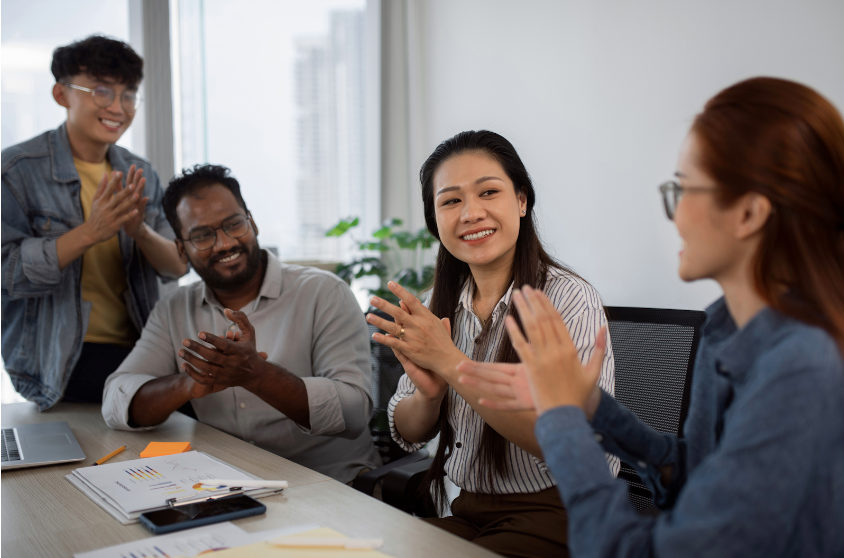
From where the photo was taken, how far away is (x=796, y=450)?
2.05 ft

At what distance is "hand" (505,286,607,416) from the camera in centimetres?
82

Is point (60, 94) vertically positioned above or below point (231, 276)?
above

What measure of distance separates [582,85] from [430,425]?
2.11m

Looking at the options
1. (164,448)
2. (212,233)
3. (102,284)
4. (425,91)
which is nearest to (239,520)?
(164,448)

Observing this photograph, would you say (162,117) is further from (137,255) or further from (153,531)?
(153,531)

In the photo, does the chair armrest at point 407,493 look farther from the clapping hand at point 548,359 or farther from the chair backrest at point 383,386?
the clapping hand at point 548,359

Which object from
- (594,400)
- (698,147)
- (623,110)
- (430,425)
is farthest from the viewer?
(623,110)

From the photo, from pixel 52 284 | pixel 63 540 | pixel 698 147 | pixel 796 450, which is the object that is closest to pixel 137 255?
pixel 52 284

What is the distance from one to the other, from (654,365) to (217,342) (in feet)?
3.43

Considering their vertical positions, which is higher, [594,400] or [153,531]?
[594,400]

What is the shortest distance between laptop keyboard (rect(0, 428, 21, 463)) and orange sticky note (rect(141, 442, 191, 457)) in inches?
10.7

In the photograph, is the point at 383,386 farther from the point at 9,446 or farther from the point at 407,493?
the point at 9,446

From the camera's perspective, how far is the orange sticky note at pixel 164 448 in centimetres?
147

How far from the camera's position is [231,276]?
6.61 ft
